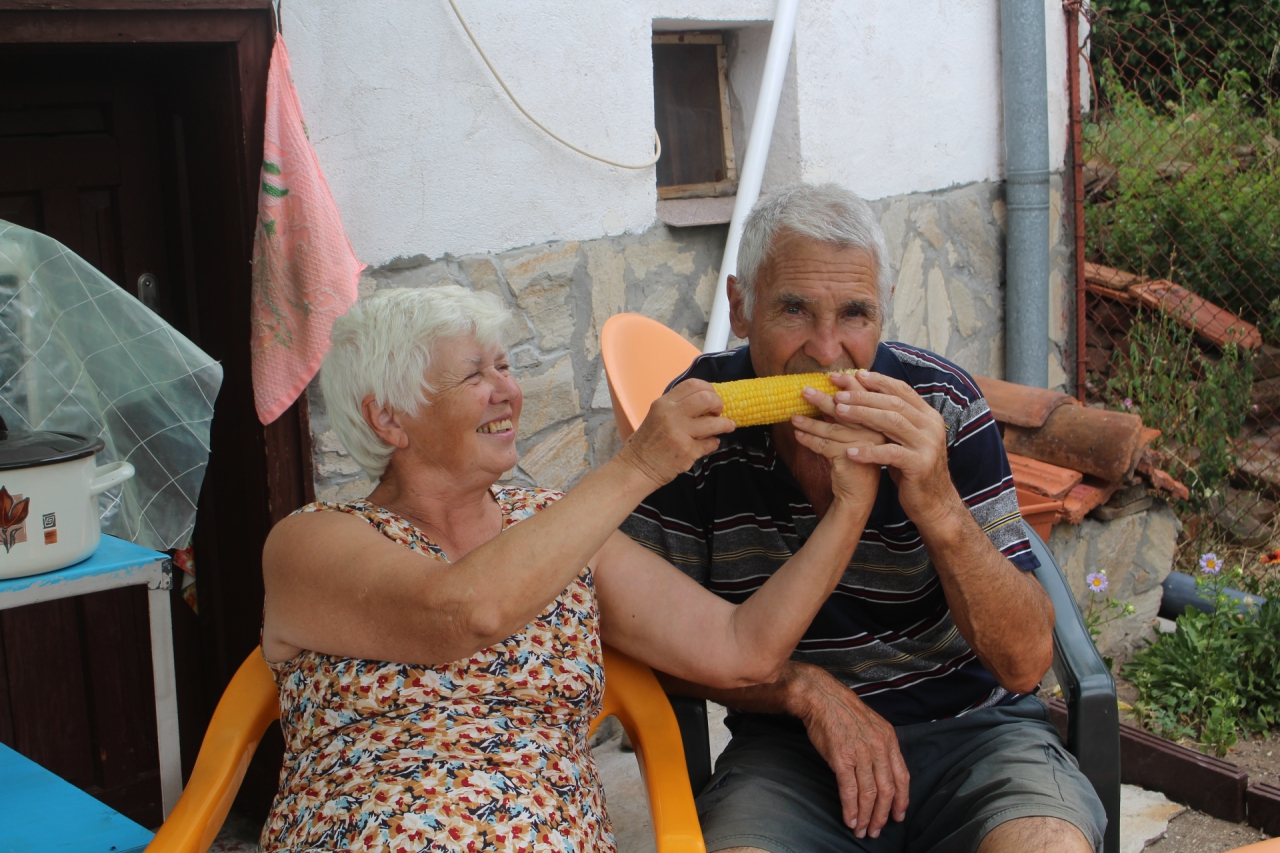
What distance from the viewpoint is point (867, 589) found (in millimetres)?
2176

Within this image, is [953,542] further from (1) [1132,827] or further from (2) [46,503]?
(1) [1132,827]

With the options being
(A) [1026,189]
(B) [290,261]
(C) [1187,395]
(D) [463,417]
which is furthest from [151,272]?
(C) [1187,395]

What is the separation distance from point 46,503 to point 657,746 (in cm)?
114

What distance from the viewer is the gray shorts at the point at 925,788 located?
6.22 feet

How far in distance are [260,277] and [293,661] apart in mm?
1181

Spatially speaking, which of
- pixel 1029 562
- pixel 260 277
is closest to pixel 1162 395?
pixel 1029 562

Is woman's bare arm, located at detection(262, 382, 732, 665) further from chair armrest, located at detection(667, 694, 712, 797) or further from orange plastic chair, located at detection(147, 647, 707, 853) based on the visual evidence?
chair armrest, located at detection(667, 694, 712, 797)

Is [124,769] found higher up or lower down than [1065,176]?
lower down

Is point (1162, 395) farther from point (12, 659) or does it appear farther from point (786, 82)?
point (12, 659)

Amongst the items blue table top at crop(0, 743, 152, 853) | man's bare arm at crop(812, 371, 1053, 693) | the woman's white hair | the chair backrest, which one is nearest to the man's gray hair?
man's bare arm at crop(812, 371, 1053, 693)

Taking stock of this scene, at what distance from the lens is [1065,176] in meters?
5.49

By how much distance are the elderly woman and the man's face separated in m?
0.28

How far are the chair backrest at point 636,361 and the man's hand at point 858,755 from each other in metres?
0.97

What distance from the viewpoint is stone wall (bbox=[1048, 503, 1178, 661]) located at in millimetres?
4234
